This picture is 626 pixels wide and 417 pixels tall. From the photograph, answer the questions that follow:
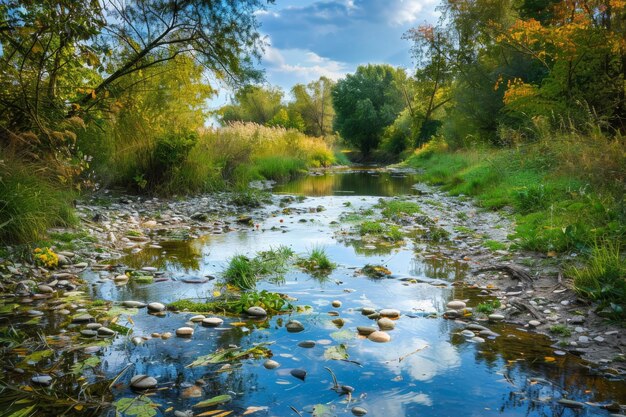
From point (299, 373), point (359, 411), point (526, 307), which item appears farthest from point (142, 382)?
point (526, 307)

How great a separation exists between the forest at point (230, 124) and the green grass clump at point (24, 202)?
0.02 meters

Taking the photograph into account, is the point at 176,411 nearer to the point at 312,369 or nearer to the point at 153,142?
the point at 312,369

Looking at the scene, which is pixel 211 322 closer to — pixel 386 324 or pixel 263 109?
pixel 386 324

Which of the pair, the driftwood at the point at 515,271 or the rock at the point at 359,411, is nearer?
the rock at the point at 359,411

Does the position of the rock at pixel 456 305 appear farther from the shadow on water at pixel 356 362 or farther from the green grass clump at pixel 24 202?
the green grass clump at pixel 24 202

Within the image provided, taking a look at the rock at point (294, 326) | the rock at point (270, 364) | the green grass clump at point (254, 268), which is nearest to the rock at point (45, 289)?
the green grass clump at point (254, 268)

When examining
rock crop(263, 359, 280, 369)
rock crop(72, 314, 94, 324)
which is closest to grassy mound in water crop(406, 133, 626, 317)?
rock crop(263, 359, 280, 369)

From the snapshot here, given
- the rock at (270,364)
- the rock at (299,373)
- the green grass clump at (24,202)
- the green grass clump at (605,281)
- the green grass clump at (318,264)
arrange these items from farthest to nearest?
the green grass clump at (318,264) < the green grass clump at (24,202) < the green grass clump at (605,281) < the rock at (270,364) < the rock at (299,373)

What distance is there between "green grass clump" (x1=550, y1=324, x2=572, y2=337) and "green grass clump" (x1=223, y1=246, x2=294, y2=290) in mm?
3256

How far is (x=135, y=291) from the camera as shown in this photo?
18.4ft

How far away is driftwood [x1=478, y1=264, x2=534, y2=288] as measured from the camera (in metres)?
5.84

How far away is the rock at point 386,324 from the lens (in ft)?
14.6

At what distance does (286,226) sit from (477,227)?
160 inches

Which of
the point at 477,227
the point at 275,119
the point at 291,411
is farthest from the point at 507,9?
the point at 275,119
